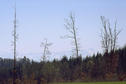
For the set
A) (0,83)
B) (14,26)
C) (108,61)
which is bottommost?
(0,83)

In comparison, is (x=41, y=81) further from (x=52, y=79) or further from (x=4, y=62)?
(x=4, y=62)

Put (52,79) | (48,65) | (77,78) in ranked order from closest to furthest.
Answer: (77,78) → (52,79) → (48,65)

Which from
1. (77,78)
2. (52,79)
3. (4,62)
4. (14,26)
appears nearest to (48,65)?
(52,79)

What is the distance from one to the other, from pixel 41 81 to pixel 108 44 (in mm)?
12838

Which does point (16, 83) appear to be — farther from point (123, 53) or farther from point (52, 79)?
point (123, 53)

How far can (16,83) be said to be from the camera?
100 feet

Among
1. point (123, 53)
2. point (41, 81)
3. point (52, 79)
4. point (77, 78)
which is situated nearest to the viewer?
point (41, 81)

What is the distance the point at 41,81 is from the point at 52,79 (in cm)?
898

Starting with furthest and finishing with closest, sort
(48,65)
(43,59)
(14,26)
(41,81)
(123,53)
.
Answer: (123,53) < (48,65) < (43,59) < (41,81) < (14,26)

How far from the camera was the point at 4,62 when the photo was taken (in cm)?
13438

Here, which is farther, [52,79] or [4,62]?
[4,62]

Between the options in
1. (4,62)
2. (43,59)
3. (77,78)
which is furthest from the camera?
(4,62)

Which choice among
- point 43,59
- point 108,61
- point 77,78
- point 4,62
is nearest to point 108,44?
point 108,61

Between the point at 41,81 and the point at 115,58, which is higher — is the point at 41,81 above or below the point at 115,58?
below
